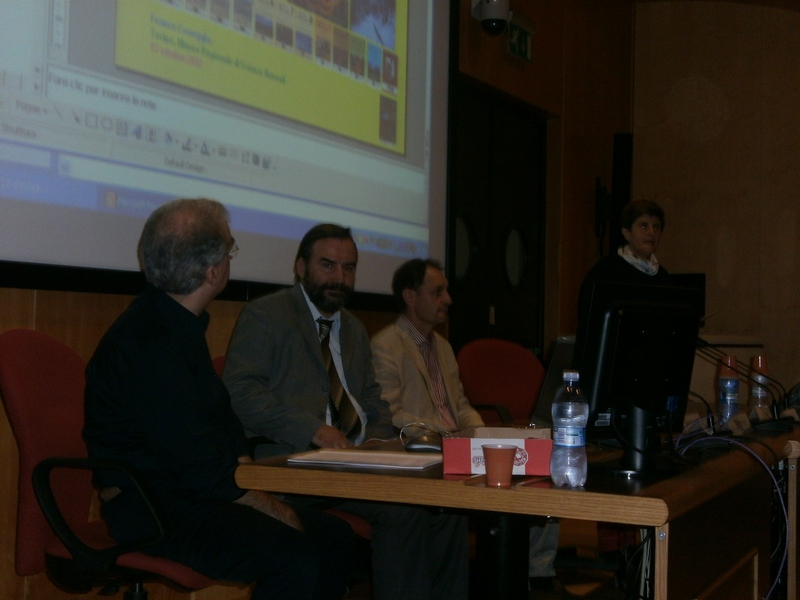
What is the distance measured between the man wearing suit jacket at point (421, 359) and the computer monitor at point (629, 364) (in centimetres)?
126

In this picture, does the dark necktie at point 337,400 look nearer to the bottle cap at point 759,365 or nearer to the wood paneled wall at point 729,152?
the bottle cap at point 759,365

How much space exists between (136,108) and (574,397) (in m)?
1.65

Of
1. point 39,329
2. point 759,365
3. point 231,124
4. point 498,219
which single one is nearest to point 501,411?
point 759,365

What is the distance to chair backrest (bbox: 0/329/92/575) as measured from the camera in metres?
2.00

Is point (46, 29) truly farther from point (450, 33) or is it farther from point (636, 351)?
point (450, 33)

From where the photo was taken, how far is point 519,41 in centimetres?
552

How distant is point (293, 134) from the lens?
326 cm

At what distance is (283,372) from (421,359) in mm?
695

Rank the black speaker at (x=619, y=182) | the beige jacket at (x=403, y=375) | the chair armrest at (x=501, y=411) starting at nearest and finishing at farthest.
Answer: the beige jacket at (x=403, y=375) → the chair armrest at (x=501, y=411) → the black speaker at (x=619, y=182)

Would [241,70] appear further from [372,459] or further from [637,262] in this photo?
[637,262]

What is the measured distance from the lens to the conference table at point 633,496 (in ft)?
4.91

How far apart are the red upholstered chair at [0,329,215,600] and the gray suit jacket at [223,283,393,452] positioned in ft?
1.67

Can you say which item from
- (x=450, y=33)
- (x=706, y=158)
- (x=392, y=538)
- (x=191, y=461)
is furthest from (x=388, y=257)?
(x=706, y=158)

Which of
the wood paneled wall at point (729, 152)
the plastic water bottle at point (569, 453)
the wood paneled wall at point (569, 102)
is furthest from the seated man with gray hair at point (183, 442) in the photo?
the wood paneled wall at point (729, 152)
